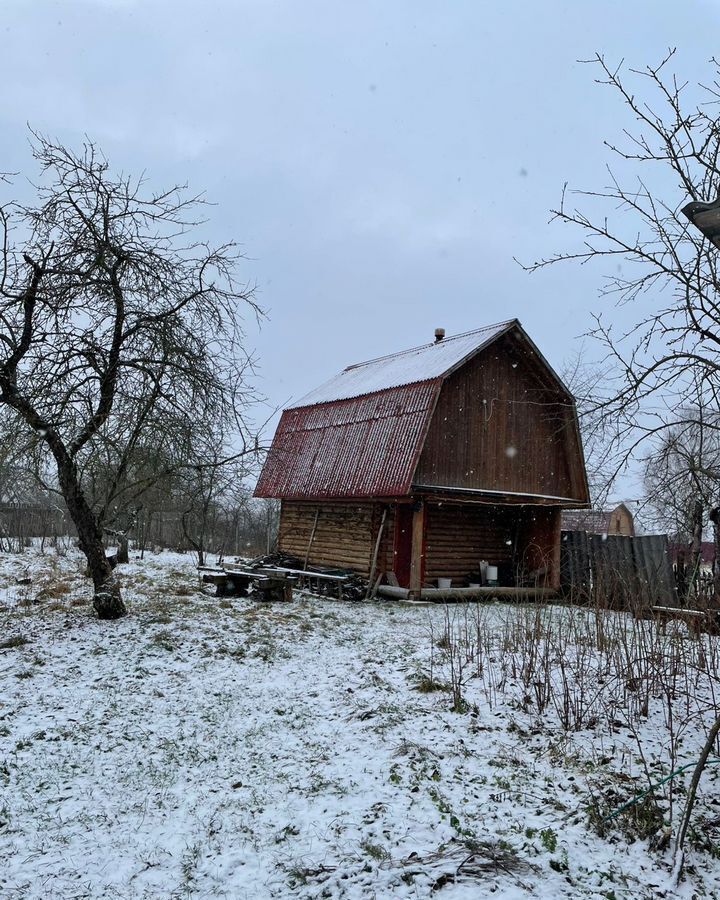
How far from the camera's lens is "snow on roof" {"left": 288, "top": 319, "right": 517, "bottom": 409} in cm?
1516

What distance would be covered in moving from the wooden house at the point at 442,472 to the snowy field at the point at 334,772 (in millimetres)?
6520

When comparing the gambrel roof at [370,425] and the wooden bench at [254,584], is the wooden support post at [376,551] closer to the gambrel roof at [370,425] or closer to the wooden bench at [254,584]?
the gambrel roof at [370,425]

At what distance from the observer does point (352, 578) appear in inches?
571

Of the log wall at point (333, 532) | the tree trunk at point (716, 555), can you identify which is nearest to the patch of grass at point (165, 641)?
the tree trunk at point (716, 555)

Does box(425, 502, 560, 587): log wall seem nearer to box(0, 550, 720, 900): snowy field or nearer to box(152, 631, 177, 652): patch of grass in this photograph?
box(0, 550, 720, 900): snowy field

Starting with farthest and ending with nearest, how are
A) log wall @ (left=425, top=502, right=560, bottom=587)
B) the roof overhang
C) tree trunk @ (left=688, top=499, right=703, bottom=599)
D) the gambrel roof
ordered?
log wall @ (left=425, top=502, right=560, bottom=587) < the roof overhang < the gambrel roof < tree trunk @ (left=688, top=499, right=703, bottom=599)

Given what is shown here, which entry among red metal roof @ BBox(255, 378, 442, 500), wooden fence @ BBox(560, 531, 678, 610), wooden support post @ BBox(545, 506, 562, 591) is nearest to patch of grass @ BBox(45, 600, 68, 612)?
red metal roof @ BBox(255, 378, 442, 500)

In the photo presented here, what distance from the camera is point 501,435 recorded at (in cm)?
1591

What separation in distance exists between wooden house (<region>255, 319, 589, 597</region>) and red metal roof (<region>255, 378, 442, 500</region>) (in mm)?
38

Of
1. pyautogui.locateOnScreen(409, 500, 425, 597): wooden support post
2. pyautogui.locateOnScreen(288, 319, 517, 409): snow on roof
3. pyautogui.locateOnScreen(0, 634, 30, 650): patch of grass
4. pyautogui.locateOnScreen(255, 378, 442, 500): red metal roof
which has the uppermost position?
pyautogui.locateOnScreen(288, 319, 517, 409): snow on roof

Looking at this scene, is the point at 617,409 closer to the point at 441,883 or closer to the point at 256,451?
the point at 441,883

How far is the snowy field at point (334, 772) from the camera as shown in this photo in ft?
11.9

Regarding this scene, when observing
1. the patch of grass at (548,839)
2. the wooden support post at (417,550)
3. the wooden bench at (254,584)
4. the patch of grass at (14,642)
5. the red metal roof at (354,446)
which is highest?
the red metal roof at (354,446)

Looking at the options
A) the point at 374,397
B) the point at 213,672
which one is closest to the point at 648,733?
the point at 213,672
